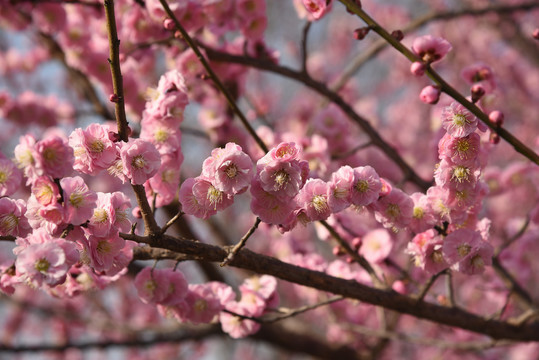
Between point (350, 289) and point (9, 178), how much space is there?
1.10m

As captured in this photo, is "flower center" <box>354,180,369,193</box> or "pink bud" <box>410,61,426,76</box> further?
"pink bud" <box>410,61,426,76</box>

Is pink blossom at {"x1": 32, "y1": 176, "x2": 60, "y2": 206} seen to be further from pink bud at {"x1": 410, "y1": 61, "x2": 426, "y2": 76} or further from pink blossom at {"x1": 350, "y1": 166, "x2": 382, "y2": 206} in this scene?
pink bud at {"x1": 410, "y1": 61, "x2": 426, "y2": 76}

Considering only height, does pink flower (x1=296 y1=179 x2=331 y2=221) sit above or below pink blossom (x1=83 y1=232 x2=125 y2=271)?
above

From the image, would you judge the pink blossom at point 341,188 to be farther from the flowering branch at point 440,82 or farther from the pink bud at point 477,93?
the pink bud at point 477,93

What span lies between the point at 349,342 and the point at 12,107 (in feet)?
10.4

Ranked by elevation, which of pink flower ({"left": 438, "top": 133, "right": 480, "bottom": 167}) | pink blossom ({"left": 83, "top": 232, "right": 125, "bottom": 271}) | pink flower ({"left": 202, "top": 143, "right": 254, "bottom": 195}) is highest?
pink flower ({"left": 438, "top": 133, "right": 480, "bottom": 167})

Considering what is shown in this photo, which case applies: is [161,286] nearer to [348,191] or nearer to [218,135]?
[348,191]

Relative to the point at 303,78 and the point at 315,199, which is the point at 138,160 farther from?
the point at 303,78

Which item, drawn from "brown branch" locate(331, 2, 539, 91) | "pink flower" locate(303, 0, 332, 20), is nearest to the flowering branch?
"pink flower" locate(303, 0, 332, 20)

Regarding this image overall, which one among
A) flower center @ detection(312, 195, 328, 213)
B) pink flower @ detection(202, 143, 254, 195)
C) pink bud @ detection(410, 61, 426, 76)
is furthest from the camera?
pink bud @ detection(410, 61, 426, 76)

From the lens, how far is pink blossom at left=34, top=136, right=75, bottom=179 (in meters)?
1.16

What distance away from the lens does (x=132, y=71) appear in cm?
331

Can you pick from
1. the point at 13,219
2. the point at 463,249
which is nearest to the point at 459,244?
the point at 463,249

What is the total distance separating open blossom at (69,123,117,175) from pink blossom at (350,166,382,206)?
680 mm
